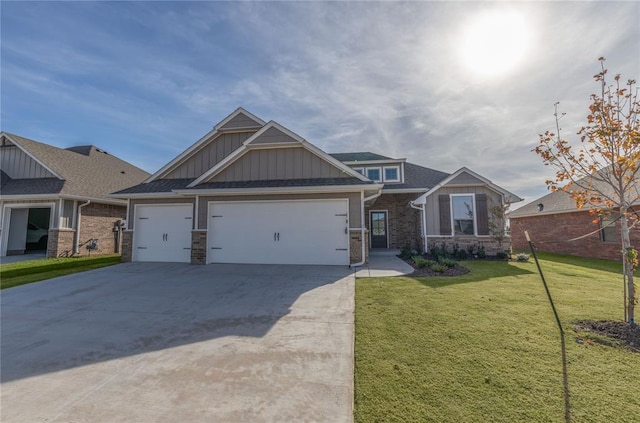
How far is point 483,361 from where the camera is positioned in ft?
9.87

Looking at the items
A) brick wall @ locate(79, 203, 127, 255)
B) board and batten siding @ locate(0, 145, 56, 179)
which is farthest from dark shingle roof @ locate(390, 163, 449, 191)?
board and batten siding @ locate(0, 145, 56, 179)

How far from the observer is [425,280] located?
691cm

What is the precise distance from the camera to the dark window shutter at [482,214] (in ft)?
37.9

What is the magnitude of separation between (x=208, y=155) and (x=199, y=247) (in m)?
4.46

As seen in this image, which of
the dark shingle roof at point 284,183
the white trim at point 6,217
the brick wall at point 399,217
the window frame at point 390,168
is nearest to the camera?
the dark shingle roof at point 284,183

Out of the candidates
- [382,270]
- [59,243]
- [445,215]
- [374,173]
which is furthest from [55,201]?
[445,215]

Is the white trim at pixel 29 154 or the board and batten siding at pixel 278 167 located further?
the white trim at pixel 29 154

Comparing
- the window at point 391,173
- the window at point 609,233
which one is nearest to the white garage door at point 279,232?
the window at point 391,173

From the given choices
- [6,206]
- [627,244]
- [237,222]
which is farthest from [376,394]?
[6,206]

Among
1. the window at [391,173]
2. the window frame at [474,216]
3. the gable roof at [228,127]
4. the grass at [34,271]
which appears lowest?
the grass at [34,271]

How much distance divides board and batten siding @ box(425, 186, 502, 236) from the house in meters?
0.04

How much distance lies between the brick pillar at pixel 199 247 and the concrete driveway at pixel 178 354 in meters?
3.11

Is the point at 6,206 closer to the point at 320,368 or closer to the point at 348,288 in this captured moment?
the point at 348,288

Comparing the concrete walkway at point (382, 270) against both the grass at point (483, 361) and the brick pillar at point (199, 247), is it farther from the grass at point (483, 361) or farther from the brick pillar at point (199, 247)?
the brick pillar at point (199, 247)
